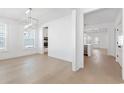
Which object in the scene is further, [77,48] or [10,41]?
[10,41]

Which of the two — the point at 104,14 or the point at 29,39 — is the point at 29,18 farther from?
the point at 104,14

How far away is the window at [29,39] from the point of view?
646 cm

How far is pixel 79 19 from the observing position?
3410 mm

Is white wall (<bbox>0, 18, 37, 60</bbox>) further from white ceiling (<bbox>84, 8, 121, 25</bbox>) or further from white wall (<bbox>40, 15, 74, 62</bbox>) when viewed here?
white ceiling (<bbox>84, 8, 121, 25</bbox>)

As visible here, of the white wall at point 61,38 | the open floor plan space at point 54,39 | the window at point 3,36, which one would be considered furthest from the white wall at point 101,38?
the window at point 3,36

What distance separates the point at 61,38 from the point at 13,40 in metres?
3.03

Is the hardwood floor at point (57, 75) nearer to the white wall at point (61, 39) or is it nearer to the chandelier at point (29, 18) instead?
the white wall at point (61, 39)

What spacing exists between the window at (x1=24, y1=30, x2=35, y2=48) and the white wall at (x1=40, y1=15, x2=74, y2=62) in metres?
1.78

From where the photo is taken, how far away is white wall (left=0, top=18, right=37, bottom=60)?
5.18 m

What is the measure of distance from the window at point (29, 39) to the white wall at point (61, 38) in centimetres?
178
